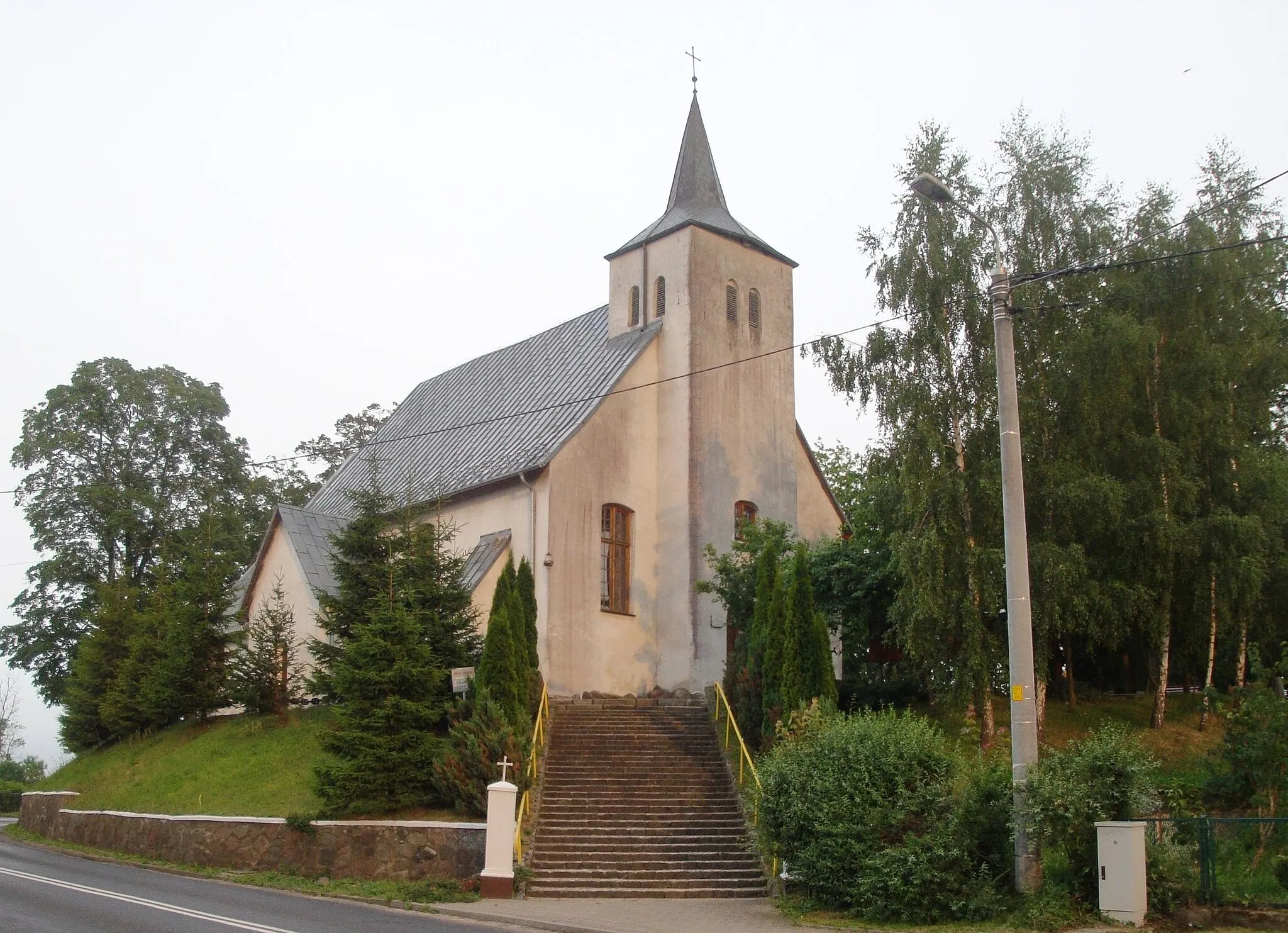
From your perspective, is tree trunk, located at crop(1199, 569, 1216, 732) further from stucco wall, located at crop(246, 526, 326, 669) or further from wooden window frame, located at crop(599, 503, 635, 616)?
stucco wall, located at crop(246, 526, 326, 669)

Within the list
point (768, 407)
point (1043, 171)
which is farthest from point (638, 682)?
point (1043, 171)

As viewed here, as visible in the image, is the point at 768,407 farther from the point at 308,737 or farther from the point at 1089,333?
the point at 308,737

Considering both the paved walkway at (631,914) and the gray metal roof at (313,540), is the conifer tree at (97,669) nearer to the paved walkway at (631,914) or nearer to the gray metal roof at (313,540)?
the gray metal roof at (313,540)

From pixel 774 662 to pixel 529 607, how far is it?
482 centimetres

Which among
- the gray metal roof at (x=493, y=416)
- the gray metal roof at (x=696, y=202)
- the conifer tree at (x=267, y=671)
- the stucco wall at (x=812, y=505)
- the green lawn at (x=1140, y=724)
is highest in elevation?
the gray metal roof at (x=696, y=202)

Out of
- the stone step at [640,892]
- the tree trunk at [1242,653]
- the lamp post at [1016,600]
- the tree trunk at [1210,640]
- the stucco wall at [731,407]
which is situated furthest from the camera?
the stucco wall at [731,407]

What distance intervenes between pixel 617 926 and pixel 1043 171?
1718cm

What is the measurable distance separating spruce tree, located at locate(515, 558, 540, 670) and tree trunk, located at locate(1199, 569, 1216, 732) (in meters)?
11.9

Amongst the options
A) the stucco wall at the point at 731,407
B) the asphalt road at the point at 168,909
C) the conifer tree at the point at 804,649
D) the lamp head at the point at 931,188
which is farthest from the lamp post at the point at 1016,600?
the stucco wall at the point at 731,407

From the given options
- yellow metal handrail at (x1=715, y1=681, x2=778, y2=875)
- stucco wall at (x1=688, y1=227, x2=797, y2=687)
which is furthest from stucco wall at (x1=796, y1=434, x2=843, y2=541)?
yellow metal handrail at (x1=715, y1=681, x2=778, y2=875)

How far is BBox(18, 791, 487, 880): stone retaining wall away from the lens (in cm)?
1742

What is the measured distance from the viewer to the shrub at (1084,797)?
12.9 m

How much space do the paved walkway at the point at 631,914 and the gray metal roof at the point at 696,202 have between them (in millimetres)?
16155

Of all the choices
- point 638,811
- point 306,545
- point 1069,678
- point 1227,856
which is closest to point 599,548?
point 638,811
